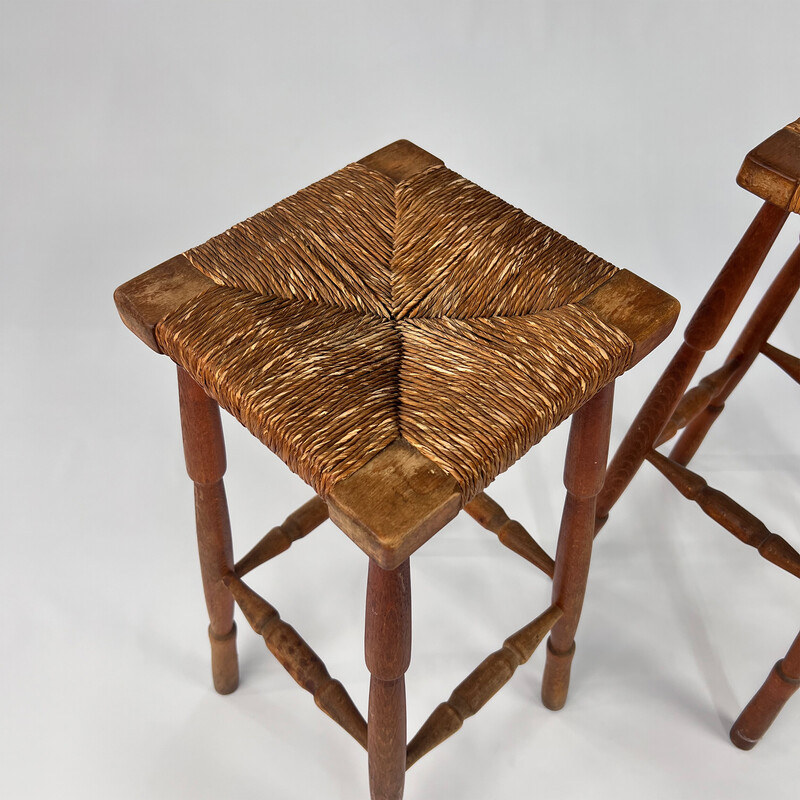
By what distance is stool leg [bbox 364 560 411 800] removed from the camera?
3.24ft

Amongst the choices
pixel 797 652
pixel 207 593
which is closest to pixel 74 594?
pixel 207 593

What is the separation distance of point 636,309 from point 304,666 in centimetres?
48

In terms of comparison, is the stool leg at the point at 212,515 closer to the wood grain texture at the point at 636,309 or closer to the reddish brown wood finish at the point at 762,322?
the wood grain texture at the point at 636,309

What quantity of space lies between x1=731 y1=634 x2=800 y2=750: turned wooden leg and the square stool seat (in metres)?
0.45

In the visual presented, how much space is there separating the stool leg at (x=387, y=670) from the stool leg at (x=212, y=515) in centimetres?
24

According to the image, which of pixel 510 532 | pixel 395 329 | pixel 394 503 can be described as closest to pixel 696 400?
pixel 510 532

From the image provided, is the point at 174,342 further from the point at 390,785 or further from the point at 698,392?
the point at 698,392

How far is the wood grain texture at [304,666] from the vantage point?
1.17 meters

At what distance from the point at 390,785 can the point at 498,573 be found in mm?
416

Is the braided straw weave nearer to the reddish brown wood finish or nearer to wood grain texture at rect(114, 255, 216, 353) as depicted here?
wood grain texture at rect(114, 255, 216, 353)

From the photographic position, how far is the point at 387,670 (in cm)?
104

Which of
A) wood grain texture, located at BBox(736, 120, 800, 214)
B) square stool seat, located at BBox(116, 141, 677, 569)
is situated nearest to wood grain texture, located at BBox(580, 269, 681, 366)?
square stool seat, located at BBox(116, 141, 677, 569)

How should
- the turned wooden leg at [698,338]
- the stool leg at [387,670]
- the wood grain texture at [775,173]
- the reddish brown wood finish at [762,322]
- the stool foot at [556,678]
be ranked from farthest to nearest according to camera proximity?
1. the reddish brown wood finish at [762,322]
2. the stool foot at [556,678]
3. the turned wooden leg at [698,338]
4. the wood grain texture at [775,173]
5. the stool leg at [387,670]

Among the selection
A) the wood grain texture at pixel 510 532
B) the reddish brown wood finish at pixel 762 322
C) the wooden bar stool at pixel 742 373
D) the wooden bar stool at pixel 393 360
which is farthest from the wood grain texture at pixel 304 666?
the reddish brown wood finish at pixel 762 322
